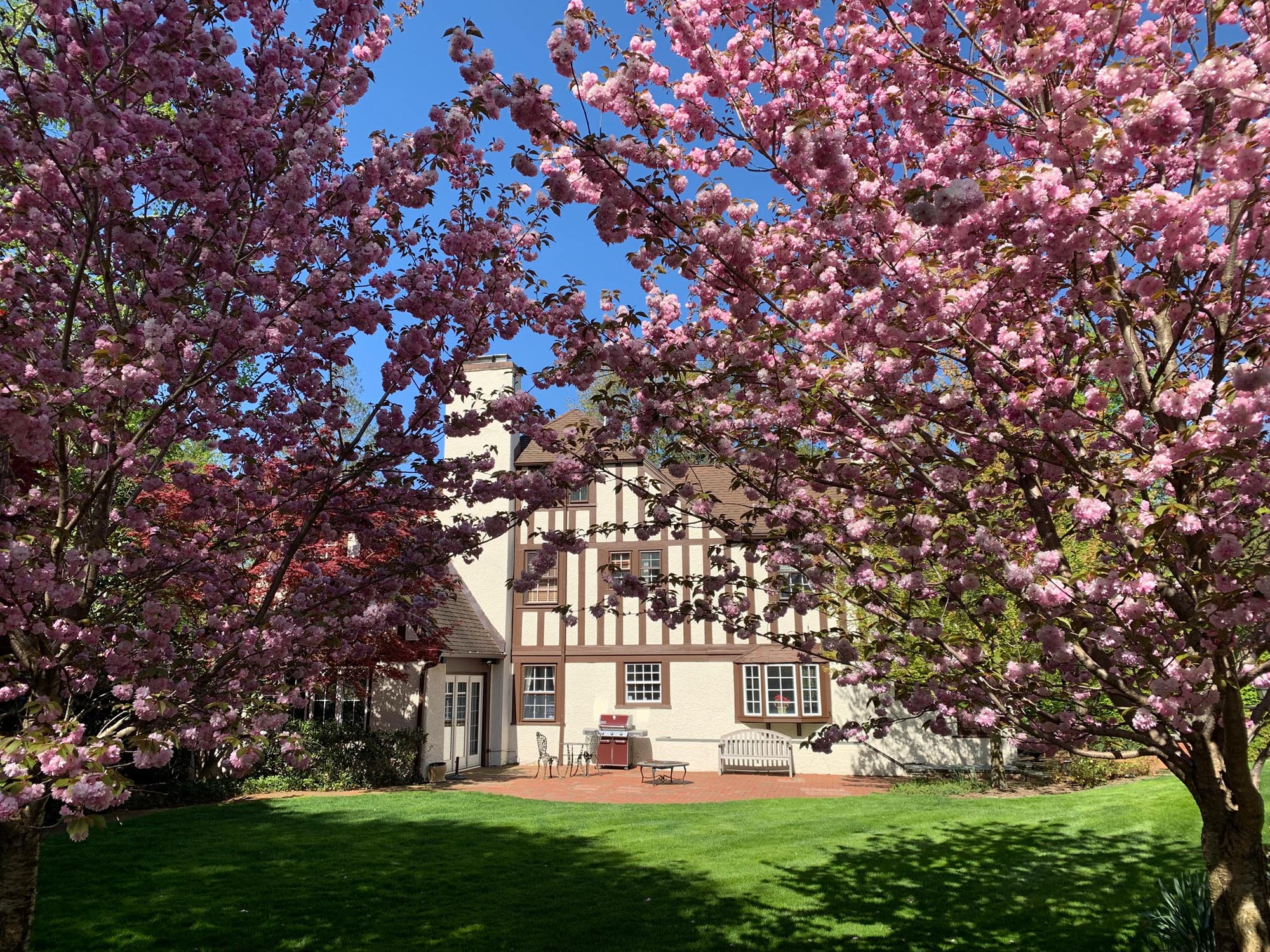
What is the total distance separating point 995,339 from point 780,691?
15825 millimetres

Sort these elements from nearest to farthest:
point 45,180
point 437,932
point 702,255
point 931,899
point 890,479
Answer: point 45,180 → point 702,255 → point 890,479 → point 437,932 → point 931,899

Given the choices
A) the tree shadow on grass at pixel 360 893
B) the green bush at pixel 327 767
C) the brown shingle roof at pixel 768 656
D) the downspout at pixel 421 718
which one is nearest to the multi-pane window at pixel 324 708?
the green bush at pixel 327 767

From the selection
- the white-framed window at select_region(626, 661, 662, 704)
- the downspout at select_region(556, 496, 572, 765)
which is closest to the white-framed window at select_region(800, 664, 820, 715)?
the white-framed window at select_region(626, 661, 662, 704)

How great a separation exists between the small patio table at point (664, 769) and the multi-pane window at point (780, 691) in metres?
2.01

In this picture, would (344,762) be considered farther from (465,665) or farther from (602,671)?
(602,671)

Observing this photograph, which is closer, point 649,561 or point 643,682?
point 643,682

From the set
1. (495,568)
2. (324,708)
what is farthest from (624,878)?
(495,568)

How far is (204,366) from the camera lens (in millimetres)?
4234

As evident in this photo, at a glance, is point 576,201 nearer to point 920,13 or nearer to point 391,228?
point 391,228

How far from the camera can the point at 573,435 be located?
604cm

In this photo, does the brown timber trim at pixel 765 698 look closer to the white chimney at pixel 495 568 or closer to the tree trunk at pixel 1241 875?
the white chimney at pixel 495 568

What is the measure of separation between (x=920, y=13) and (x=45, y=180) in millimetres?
4626

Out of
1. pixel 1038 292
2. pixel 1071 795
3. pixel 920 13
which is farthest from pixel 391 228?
pixel 1071 795

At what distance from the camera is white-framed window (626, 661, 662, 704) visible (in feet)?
65.9
